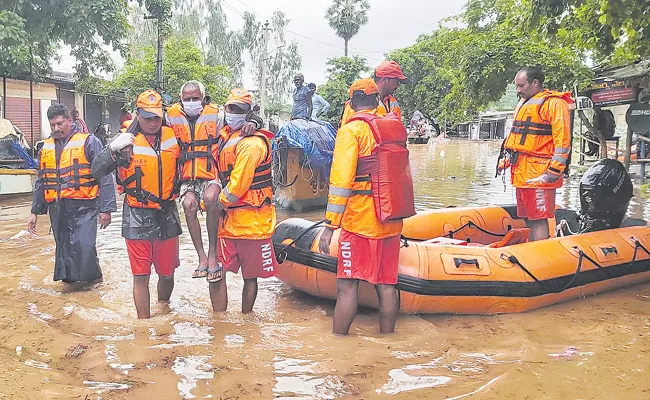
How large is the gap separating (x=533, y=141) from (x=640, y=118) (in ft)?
21.9

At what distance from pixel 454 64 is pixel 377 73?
374 inches

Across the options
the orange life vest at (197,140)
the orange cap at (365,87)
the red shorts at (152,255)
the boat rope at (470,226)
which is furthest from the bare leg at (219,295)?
the boat rope at (470,226)

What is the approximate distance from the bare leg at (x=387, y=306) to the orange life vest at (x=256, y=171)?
100 centimetres

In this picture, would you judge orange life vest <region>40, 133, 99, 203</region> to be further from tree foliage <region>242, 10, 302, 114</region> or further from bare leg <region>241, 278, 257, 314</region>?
tree foliage <region>242, 10, 302, 114</region>

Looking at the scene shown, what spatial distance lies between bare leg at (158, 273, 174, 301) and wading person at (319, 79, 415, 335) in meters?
1.35

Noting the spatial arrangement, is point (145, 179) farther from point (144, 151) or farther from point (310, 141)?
point (310, 141)

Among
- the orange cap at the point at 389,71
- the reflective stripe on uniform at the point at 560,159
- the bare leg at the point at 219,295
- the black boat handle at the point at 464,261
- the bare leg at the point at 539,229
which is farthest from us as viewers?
the bare leg at the point at 539,229

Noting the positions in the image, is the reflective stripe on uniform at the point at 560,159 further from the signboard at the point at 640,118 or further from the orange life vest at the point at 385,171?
the signboard at the point at 640,118

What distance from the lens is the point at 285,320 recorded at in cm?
441

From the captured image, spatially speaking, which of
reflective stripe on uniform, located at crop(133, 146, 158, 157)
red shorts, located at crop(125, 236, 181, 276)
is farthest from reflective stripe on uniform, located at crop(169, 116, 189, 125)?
red shorts, located at crop(125, 236, 181, 276)

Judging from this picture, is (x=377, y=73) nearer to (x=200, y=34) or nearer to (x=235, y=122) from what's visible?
(x=235, y=122)

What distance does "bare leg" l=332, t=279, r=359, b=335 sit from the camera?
12.7 feet

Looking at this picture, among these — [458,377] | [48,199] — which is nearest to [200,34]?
[48,199]

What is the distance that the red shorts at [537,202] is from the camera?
16.6 ft
